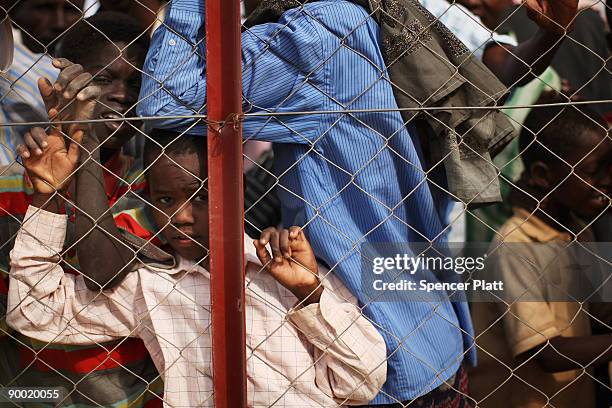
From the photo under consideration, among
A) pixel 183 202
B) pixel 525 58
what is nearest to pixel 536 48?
pixel 525 58

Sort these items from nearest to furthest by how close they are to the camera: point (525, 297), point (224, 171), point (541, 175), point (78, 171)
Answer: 1. point (224, 171)
2. point (78, 171)
3. point (525, 297)
4. point (541, 175)

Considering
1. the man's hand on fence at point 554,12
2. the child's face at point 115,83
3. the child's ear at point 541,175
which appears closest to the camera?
the man's hand on fence at point 554,12

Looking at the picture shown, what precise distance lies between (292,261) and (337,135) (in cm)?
32

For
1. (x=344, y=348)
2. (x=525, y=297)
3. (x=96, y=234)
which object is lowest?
(x=344, y=348)

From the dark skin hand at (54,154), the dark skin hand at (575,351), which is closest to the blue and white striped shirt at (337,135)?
the dark skin hand at (54,154)

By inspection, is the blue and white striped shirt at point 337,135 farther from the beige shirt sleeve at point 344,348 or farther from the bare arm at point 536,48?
the bare arm at point 536,48

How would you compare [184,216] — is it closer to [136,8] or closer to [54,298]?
[54,298]

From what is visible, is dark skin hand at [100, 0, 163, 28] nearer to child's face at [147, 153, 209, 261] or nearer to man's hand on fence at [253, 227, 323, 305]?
child's face at [147, 153, 209, 261]

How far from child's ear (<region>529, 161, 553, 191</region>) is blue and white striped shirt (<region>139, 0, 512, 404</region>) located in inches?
16.3

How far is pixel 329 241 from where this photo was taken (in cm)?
209

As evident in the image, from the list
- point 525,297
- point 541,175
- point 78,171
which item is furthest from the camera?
point 541,175

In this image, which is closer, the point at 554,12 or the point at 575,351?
the point at 554,12

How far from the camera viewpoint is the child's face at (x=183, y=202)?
7.01ft

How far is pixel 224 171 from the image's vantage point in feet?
6.54
